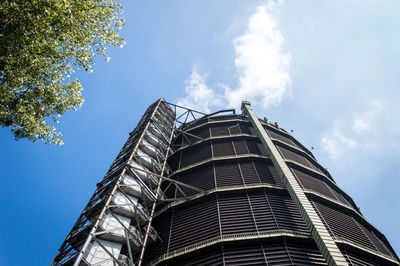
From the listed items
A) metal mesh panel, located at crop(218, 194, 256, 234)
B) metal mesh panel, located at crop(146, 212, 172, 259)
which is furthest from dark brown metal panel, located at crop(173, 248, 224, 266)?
metal mesh panel, located at crop(146, 212, 172, 259)

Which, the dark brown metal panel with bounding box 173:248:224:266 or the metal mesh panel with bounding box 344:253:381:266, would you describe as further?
the metal mesh panel with bounding box 344:253:381:266

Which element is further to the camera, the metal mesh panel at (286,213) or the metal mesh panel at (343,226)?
the metal mesh panel at (343,226)

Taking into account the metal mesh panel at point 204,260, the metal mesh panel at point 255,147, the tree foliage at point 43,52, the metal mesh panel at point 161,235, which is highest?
the metal mesh panel at point 255,147

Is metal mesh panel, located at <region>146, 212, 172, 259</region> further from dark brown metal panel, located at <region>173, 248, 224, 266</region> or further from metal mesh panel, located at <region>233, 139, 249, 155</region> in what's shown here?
metal mesh panel, located at <region>233, 139, 249, 155</region>

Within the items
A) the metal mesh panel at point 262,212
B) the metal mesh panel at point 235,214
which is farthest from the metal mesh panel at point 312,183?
the metal mesh panel at point 235,214

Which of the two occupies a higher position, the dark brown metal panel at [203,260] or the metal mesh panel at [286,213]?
the metal mesh panel at [286,213]

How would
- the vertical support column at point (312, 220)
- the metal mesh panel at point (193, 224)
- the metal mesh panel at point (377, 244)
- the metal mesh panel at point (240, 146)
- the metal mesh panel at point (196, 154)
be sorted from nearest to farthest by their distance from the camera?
the vertical support column at point (312, 220) < the metal mesh panel at point (193, 224) < the metal mesh panel at point (377, 244) < the metal mesh panel at point (240, 146) < the metal mesh panel at point (196, 154)

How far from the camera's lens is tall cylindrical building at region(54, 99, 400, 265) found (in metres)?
9.30

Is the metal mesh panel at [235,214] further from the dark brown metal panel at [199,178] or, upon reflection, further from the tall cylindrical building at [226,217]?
the dark brown metal panel at [199,178]

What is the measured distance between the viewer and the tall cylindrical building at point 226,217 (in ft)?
30.5

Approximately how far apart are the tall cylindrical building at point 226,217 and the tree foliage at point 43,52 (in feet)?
14.5

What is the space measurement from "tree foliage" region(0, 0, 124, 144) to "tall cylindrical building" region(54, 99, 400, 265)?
4426 mm

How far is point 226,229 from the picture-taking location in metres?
10.3

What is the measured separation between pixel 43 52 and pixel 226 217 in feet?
33.7
